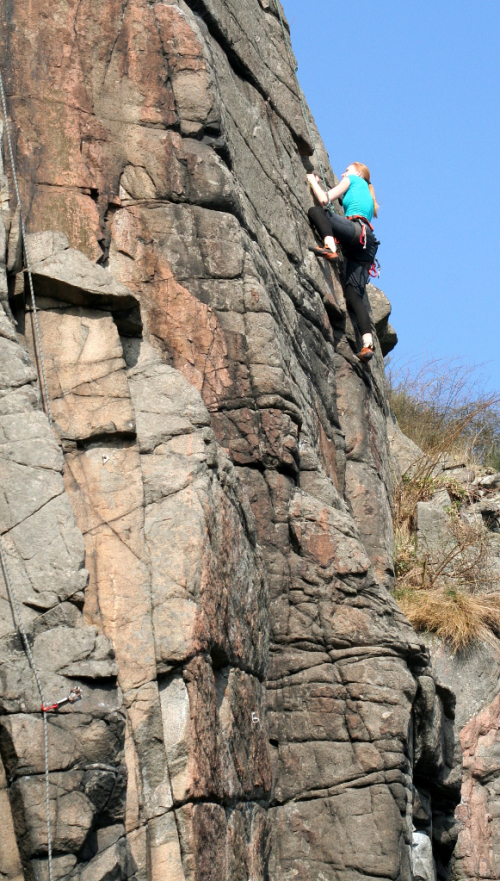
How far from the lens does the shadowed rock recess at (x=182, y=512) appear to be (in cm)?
614

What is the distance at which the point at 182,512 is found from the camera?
6.95 meters

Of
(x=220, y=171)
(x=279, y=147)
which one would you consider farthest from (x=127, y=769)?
(x=279, y=147)

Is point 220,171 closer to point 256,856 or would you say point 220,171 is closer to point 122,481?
point 122,481

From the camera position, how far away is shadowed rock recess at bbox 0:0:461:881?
20.1ft

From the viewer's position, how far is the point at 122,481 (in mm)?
7008

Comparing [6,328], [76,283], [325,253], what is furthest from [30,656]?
[325,253]

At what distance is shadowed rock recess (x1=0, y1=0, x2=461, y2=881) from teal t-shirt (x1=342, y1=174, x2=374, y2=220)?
48.4 inches

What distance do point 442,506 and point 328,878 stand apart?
7.46m

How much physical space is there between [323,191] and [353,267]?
0.78m

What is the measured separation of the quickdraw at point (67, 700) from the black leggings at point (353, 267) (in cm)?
653

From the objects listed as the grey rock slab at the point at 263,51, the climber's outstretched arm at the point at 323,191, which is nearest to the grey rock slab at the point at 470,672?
the climber's outstretched arm at the point at 323,191

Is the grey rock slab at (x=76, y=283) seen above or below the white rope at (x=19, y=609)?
above

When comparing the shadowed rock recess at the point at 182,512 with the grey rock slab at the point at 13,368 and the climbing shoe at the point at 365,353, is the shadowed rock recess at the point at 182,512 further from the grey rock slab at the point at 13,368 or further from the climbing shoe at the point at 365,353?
the climbing shoe at the point at 365,353

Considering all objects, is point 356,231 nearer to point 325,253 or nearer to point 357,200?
point 357,200
